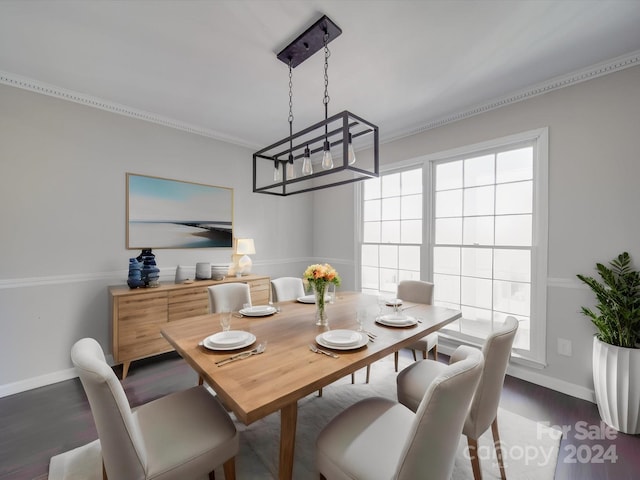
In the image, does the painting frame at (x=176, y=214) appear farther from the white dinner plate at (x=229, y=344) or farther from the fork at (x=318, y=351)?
the fork at (x=318, y=351)

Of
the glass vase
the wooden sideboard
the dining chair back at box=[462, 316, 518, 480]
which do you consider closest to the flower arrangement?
the glass vase

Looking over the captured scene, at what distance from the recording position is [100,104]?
8.99 feet

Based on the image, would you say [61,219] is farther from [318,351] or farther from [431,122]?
[431,122]

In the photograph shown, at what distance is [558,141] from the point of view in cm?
241

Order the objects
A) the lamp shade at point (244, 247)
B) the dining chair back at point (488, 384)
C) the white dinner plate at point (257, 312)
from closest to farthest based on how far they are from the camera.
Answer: the dining chair back at point (488, 384)
the white dinner plate at point (257, 312)
the lamp shade at point (244, 247)

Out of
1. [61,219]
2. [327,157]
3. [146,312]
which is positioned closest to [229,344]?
[327,157]

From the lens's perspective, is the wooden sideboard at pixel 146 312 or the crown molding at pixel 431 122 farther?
the wooden sideboard at pixel 146 312

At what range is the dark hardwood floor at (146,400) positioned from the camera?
5.31 ft

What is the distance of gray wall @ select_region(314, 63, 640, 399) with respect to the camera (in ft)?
6.90

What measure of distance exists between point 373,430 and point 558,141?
2.81 metres

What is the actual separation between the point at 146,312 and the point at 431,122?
12.1 ft

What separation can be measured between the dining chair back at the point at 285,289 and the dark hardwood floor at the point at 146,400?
3.42ft

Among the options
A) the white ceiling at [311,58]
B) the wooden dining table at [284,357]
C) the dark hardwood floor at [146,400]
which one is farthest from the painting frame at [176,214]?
the wooden dining table at [284,357]

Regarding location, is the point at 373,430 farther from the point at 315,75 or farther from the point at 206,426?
the point at 315,75
